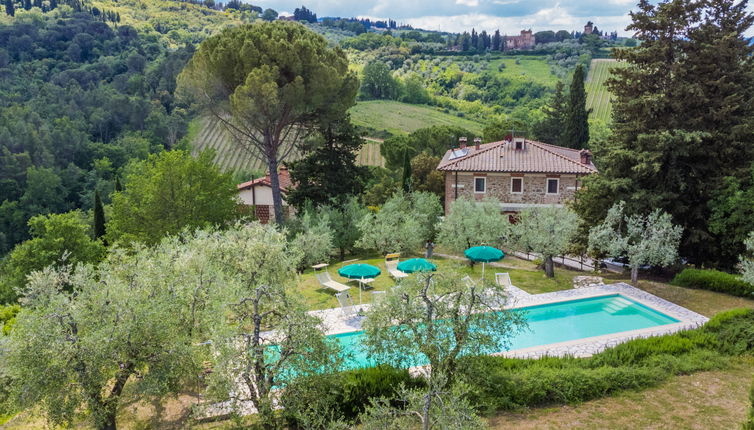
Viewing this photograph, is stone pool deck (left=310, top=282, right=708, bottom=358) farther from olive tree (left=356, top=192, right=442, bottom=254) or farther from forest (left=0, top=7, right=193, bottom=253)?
forest (left=0, top=7, right=193, bottom=253)

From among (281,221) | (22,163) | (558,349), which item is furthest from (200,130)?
(558,349)

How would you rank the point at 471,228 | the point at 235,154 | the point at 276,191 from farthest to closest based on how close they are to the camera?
the point at 235,154
the point at 276,191
the point at 471,228

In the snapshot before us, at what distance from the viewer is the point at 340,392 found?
10.3m

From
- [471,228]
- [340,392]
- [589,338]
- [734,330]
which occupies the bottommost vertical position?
[589,338]

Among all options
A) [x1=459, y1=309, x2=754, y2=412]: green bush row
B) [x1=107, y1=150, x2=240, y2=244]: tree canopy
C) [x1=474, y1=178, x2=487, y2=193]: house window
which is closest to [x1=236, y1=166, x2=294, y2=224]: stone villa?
[x1=107, y1=150, x2=240, y2=244]: tree canopy

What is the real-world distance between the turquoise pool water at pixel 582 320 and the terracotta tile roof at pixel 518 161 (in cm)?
1346

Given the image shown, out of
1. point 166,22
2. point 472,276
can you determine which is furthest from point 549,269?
point 166,22

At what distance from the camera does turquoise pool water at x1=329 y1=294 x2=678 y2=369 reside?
16.2 m

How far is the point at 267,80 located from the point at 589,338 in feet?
61.5

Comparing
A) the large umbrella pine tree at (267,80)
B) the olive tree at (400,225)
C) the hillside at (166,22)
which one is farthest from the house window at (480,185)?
the hillside at (166,22)

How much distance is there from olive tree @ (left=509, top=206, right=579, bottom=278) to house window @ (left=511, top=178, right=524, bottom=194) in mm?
9003

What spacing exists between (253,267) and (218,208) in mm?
13458

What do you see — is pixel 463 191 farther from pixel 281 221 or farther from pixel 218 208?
pixel 218 208

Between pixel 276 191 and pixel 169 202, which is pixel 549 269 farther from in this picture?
pixel 169 202
